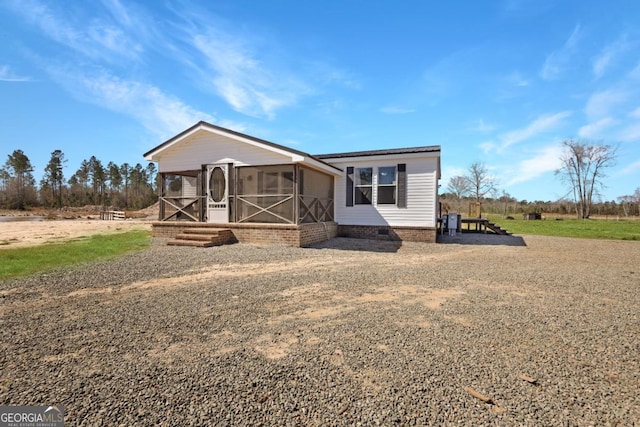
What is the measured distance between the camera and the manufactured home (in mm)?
10125

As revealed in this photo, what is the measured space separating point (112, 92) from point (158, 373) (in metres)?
12.5

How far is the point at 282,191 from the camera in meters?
11.3

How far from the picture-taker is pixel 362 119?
15.4 m

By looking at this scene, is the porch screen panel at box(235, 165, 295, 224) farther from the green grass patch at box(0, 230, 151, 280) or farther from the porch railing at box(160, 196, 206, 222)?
the green grass patch at box(0, 230, 151, 280)

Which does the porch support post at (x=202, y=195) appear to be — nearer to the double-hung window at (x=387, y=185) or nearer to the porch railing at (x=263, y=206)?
the porch railing at (x=263, y=206)

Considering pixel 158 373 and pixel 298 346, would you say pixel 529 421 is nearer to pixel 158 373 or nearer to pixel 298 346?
pixel 298 346

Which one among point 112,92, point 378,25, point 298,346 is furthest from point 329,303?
point 112,92

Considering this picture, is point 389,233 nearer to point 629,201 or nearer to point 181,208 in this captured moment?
point 181,208

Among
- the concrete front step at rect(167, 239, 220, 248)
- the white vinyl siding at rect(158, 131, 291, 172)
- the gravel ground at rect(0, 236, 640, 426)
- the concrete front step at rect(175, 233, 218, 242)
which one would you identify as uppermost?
the white vinyl siding at rect(158, 131, 291, 172)

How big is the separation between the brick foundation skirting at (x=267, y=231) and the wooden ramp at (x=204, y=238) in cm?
32

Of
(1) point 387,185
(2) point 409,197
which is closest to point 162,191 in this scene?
(1) point 387,185

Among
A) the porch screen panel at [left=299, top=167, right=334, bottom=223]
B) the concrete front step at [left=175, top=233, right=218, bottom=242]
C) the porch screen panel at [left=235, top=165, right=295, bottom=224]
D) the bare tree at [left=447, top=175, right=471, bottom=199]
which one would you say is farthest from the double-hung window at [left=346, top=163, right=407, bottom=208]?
the bare tree at [left=447, top=175, right=471, bottom=199]

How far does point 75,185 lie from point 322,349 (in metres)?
72.9

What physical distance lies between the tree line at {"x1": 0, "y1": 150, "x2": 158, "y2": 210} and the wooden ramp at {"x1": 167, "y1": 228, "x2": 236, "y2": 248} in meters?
48.3
